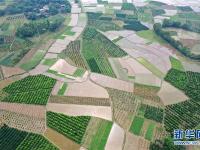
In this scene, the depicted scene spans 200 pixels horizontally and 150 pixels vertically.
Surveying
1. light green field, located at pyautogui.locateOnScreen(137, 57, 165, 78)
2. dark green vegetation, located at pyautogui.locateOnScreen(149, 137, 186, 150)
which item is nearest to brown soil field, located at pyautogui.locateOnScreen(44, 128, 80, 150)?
dark green vegetation, located at pyautogui.locateOnScreen(149, 137, 186, 150)

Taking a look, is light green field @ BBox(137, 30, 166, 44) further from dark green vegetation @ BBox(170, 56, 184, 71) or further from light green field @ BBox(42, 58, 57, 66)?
light green field @ BBox(42, 58, 57, 66)

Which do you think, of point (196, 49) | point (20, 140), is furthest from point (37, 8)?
point (20, 140)

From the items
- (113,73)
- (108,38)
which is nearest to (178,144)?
(113,73)

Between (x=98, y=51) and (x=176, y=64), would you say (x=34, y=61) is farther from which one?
(x=176, y=64)

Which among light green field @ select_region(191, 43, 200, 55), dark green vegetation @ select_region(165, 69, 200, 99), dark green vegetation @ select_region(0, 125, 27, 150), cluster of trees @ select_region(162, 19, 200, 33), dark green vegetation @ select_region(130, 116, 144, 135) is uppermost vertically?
cluster of trees @ select_region(162, 19, 200, 33)

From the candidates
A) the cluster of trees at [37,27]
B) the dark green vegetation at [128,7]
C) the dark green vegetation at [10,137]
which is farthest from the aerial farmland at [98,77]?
the dark green vegetation at [128,7]
